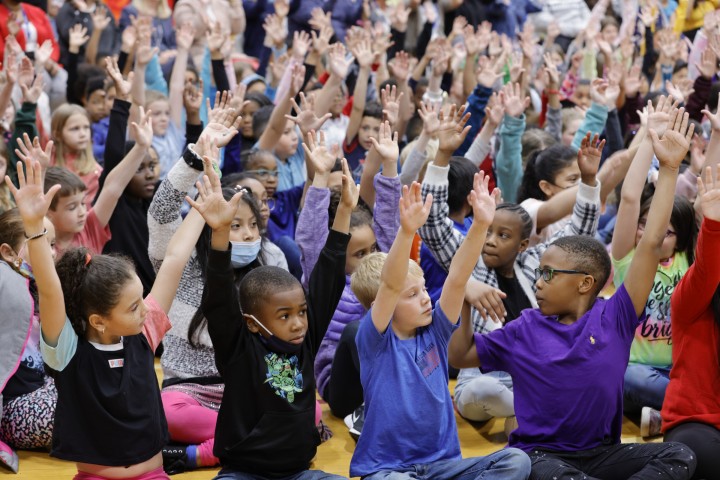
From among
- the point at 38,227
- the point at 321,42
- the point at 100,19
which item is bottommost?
the point at 100,19

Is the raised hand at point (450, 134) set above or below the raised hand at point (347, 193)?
above

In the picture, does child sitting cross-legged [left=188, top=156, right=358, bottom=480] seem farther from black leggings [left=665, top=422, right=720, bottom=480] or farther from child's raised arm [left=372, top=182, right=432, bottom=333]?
black leggings [left=665, top=422, right=720, bottom=480]

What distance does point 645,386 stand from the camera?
3.69 m

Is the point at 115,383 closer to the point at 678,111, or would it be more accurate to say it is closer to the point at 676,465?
the point at 676,465

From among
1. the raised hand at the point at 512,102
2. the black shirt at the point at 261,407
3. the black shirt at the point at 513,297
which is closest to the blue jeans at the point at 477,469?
the black shirt at the point at 261,407

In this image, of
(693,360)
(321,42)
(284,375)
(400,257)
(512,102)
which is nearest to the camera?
(400,257)

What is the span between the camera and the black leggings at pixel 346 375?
3.38 meters

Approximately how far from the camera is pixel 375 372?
110 inches

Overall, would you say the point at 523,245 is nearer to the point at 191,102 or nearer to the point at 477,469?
the point at 477,469

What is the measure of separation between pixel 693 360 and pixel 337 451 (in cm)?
127

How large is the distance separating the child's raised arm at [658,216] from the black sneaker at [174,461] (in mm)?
1542

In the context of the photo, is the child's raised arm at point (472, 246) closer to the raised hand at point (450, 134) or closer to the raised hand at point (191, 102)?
the raised hand at point (450, 134)

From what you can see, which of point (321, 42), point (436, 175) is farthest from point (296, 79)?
point (436, 175)

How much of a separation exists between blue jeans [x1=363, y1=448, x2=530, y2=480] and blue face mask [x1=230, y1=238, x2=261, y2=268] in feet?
3.08
